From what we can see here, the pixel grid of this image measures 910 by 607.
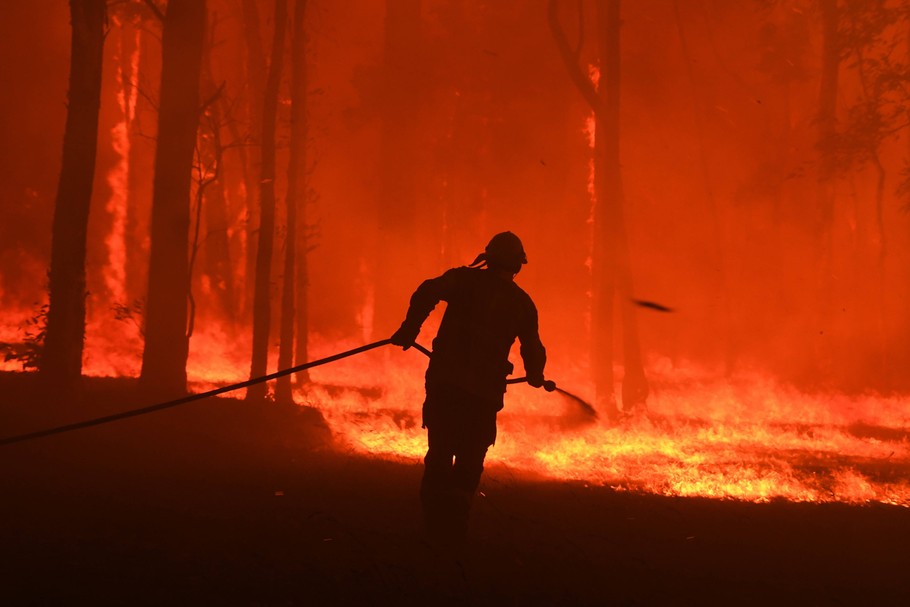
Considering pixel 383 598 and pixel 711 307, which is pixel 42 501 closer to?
pixel 383 598

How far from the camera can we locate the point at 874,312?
3647cm

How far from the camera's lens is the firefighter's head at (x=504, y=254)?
6383 millimetres

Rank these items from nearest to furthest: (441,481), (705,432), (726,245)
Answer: (441,481) < (705,432) < (726,245)

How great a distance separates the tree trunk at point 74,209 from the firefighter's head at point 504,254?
5.83 meters

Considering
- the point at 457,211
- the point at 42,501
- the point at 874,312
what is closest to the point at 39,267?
the point at 457,211

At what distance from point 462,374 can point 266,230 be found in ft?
Result: 30.4

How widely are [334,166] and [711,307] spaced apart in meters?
18.3

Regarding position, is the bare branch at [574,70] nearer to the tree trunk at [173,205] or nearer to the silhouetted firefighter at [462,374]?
the tree trunk at [173,205]

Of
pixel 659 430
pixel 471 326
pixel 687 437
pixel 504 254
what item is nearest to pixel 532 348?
pixel 471 326

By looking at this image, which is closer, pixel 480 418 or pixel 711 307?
pixel 480 418

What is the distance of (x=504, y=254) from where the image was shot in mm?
6379

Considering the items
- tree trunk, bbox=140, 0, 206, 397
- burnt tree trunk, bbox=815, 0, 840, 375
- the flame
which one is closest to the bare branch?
the flame

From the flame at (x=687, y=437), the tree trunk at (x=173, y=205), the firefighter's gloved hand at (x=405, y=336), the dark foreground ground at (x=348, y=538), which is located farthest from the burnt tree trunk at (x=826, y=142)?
the firefighter's gloved hand at (x=405, y=336)

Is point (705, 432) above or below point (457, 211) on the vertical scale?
below
